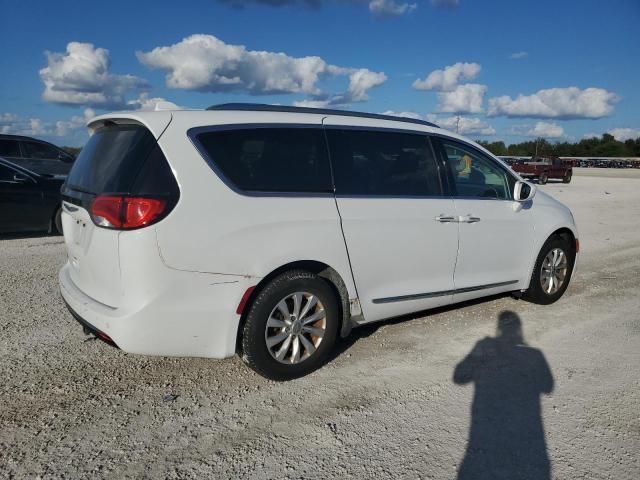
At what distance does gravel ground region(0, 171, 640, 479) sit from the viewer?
270 cm

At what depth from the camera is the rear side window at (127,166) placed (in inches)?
119

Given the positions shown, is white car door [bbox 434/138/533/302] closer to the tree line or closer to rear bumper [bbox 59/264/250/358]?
rear bumper [bbox 59/264/250/358]

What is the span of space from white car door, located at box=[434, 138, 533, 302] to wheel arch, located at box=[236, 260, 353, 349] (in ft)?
3.96

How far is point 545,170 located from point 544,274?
26599mm

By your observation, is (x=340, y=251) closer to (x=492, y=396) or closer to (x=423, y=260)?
(x=423, y=260)

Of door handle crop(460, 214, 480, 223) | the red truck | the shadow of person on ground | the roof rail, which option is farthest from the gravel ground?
the red truck

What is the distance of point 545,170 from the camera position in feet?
96.1

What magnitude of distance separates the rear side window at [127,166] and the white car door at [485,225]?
8.16 ft

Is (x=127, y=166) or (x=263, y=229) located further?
(x=263, y=229)

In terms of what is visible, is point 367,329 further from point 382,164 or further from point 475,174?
point 475,174

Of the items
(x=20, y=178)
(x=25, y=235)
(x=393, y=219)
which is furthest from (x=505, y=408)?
(x=25, y=235)

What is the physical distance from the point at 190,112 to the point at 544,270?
157 inches

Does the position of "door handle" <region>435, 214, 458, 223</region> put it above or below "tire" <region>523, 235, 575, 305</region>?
above

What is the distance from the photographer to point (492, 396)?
11.3 feet
